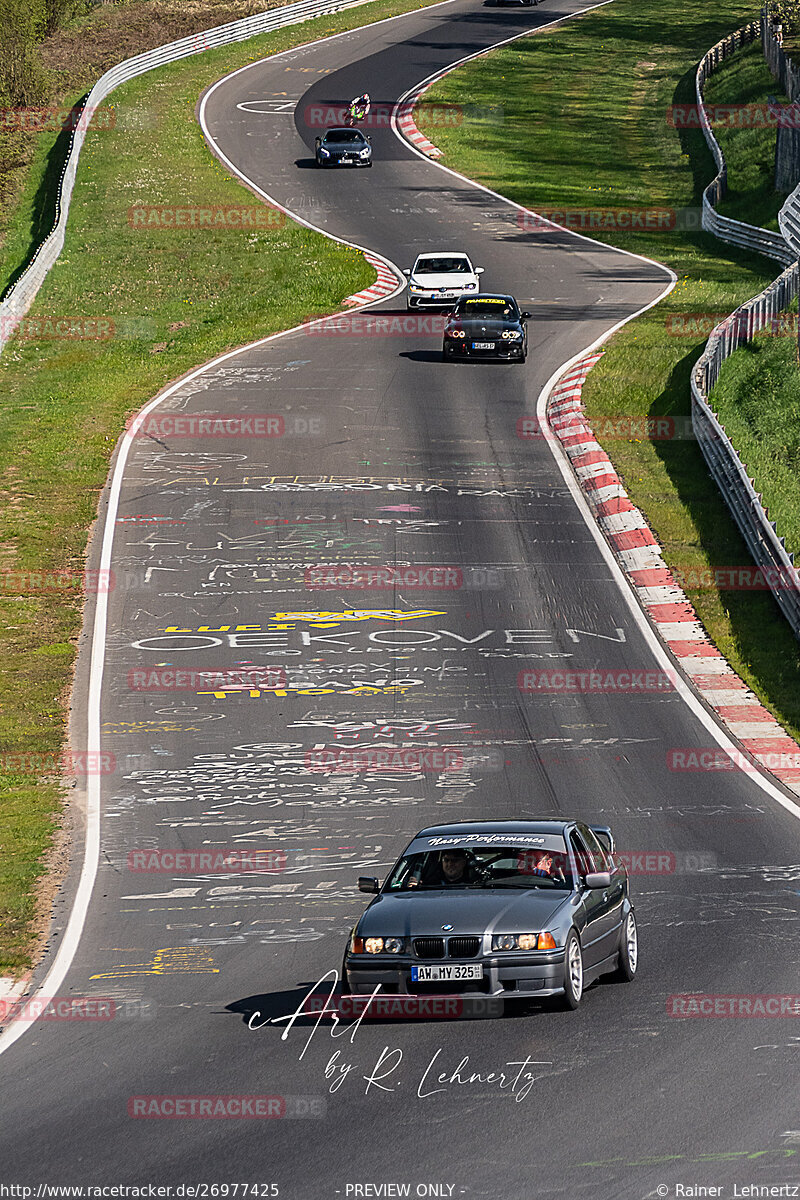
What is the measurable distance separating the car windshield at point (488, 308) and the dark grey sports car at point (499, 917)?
27.7m

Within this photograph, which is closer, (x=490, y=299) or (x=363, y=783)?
(x=363, y=783)

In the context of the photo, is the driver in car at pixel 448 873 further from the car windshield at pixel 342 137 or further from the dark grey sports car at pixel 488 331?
the car windshield at pixel 342 137

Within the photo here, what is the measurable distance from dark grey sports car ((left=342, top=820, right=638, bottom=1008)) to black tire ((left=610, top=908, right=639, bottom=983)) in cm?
1

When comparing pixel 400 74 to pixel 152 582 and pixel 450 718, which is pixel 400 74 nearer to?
pixel 152 582

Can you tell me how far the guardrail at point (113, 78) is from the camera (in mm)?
45250

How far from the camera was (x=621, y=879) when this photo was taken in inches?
484

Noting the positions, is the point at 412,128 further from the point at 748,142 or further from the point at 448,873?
the point at 448,873

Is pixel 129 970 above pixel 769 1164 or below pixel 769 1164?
below

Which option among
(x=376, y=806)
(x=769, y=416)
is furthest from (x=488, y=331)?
(x=376, y=806)

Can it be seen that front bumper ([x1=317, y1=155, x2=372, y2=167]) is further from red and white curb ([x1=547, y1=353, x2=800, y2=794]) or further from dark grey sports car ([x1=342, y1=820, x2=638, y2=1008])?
dark grey sports car ([x1=342, y1=820, x2=638, y2=1008])

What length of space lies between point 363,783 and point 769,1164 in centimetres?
1045

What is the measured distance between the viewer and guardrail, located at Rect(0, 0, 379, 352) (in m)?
45.2

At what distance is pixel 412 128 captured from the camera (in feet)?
236

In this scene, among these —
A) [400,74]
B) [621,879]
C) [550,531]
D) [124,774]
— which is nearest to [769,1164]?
[621,879]
